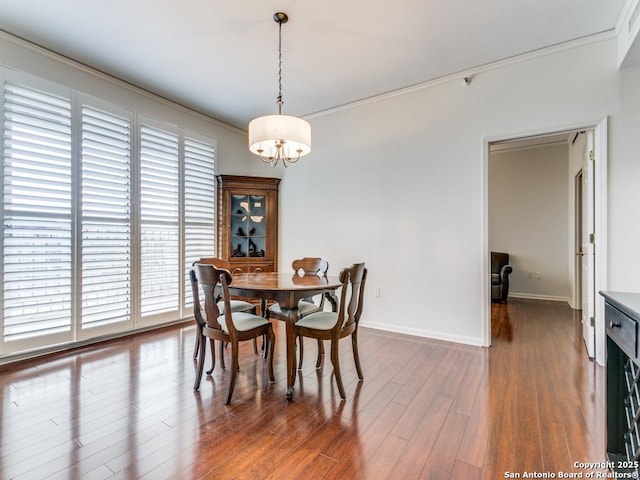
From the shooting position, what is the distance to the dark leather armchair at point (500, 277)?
540 centimetres

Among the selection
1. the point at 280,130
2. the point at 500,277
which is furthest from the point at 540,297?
the point at 280,130

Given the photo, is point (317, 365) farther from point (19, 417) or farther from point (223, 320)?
point (19, 417)

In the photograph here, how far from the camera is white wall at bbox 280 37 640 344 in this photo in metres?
2.73

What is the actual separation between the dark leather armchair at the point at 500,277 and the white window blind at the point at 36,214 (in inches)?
238

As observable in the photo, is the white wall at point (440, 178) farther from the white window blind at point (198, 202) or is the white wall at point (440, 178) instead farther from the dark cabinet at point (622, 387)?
the dark cabinet at point (622, 387)

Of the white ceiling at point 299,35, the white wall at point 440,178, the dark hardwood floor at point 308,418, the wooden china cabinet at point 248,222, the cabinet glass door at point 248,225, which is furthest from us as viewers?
the cabinet glass door at point 248,225

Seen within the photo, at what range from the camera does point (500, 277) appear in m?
5.44

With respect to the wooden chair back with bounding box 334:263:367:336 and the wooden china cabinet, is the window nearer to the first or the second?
the wooden china cabinet

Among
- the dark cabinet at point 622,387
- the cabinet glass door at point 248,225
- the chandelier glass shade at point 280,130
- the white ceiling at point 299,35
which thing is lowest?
the dark cabinet at point 622,387

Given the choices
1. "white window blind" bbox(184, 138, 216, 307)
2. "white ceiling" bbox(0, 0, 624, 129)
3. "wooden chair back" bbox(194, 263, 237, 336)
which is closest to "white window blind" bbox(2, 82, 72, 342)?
"white ceiling" bbox(0, 0, 624, 129)

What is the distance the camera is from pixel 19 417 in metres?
1.97

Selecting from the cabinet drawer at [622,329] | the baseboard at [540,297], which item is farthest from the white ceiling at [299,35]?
the baseboard at [540,297]

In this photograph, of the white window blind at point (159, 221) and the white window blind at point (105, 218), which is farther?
the white window blind at point (159, 221)

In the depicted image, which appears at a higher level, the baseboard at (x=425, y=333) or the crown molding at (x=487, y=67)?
the crown molding at (x=487, y=67)
